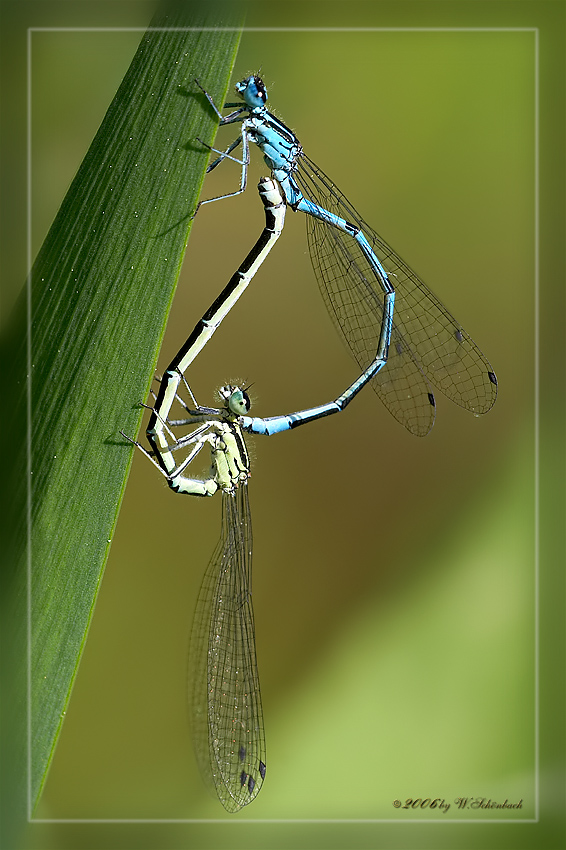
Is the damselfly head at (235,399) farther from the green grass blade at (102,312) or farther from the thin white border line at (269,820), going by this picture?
the thin white border line at (269,820)

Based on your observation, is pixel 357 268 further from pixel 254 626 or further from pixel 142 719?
pixel 142 719

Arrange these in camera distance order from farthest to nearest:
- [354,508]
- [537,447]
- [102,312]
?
[354,508], [537,447], [102,312]

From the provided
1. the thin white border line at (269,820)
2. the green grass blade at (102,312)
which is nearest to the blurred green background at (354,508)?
the thin white border line at (269,820)

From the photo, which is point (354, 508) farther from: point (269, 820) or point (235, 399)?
point (269, 820)

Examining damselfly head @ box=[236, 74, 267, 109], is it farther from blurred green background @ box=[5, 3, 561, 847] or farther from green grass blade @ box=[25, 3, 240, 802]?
green grass blade @ box=[25, 3, 240, 802]

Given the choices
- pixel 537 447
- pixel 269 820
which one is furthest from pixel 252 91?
pixel 269 820

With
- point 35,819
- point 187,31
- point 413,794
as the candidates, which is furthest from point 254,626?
point 187,31
